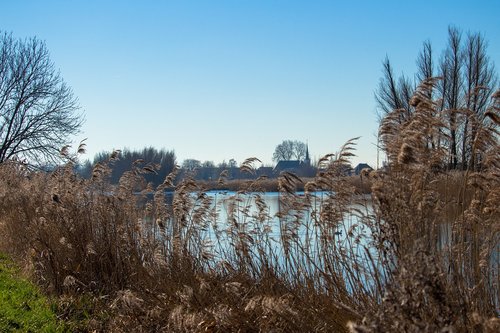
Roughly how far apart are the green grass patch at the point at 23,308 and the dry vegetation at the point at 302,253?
24 cm

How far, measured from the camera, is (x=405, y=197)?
3.98 m

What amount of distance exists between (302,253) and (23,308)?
3517mm

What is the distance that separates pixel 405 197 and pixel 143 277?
382 cm

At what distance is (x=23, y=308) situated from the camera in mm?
6965

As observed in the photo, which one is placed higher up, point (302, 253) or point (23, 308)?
point (302, 253)

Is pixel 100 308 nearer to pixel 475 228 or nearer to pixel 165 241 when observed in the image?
pixel 165 241

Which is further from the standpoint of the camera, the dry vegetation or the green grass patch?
the green grass patch

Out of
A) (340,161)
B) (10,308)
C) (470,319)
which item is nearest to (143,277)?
(10,308)

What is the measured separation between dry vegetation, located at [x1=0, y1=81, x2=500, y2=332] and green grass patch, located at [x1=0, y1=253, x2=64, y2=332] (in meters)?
0.24

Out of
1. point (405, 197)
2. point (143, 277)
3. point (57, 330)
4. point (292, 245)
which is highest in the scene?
point (405, 197)

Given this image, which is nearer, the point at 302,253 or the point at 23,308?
the point at 302,253

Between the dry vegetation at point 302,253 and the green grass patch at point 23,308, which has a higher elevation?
the dry vegetation at point 302,253

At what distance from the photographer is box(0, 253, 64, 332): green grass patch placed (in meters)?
6.26

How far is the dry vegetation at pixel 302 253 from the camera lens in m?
3.72
